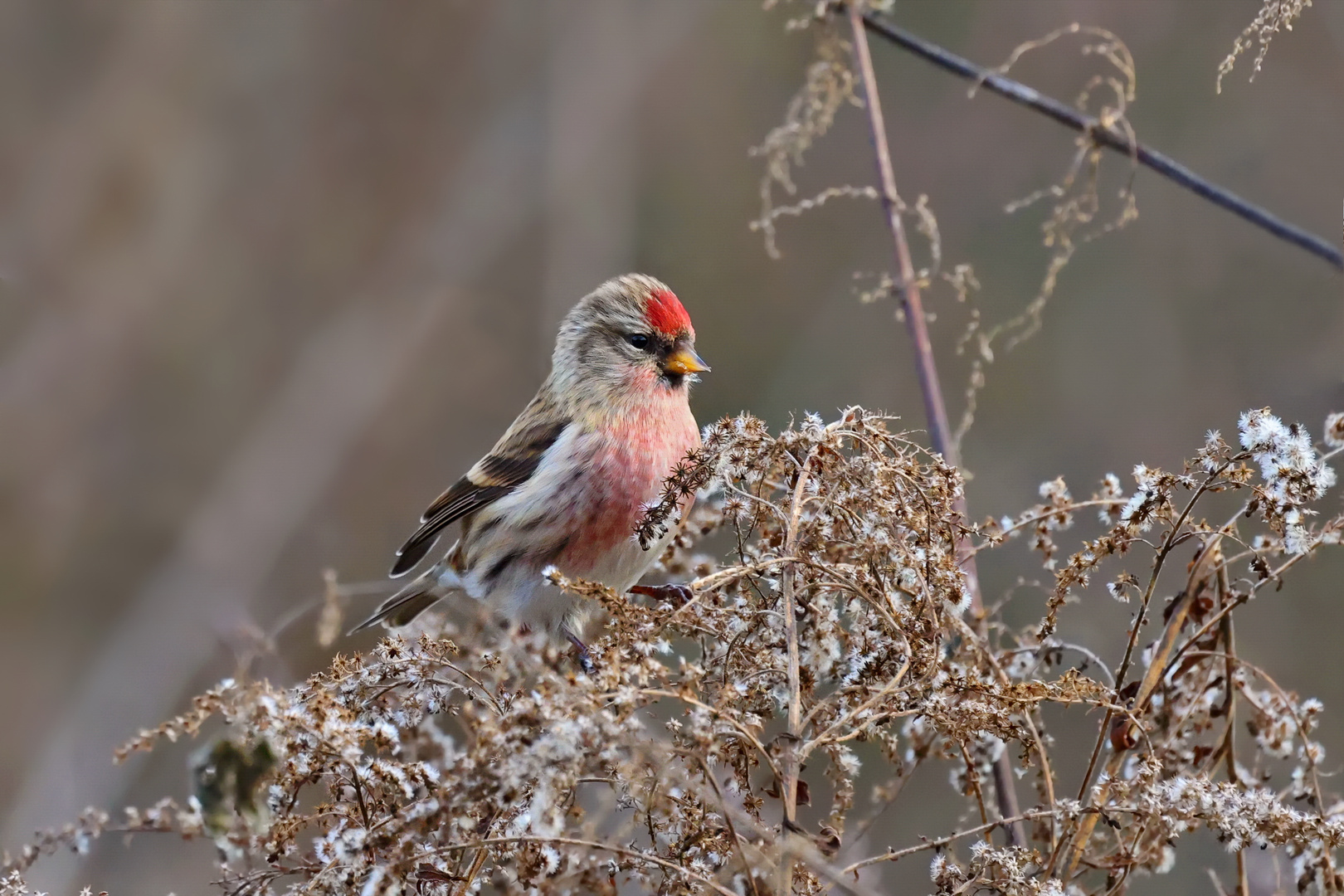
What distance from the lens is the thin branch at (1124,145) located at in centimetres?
235

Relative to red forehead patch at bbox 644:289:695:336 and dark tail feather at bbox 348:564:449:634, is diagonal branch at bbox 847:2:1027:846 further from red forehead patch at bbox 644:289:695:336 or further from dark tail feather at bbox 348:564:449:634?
dark tail feather at bbox 348:564:449:634

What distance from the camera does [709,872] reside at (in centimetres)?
145

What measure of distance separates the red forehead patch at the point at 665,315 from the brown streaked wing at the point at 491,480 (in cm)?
37

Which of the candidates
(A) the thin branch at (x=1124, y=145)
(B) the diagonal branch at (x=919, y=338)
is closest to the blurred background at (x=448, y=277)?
(A) the thin branch at (x=1124, y=145)

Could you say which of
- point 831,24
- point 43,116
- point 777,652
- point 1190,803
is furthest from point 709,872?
point 43,116

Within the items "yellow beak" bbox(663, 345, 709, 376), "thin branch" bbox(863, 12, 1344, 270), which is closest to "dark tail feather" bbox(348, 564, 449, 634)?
"yellow beak" bbox(663, 345, 709, 376)

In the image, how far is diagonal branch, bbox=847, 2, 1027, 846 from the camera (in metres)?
2.00

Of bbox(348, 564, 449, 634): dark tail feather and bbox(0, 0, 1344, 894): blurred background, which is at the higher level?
bbox(0, 0, 1344, 894): blurred background

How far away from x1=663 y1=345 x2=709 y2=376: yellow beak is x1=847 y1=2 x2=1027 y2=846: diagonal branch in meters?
1.14

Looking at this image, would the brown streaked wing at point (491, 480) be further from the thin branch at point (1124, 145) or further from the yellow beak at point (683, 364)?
the thin branch at point (1124, 145)

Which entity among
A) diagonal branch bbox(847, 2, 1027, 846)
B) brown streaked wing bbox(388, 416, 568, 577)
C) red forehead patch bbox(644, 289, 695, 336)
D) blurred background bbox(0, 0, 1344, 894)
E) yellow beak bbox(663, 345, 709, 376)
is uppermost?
blurred background bbox(0, 0, 1344, 894)

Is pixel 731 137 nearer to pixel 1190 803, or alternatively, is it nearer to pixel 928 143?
pixel 928 143

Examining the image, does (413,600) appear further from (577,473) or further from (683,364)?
(683,364)

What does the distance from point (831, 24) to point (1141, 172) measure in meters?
3.81
